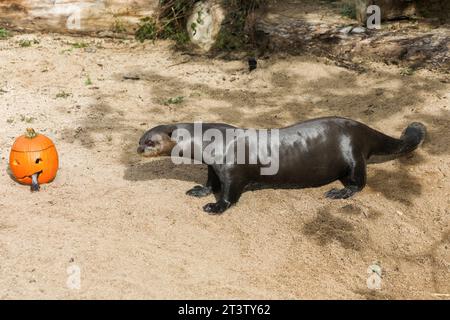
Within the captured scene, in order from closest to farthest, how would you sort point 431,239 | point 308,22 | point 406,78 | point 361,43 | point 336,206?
point 431,239
point 336,206
point 406,78
point 361,43
point 308,22

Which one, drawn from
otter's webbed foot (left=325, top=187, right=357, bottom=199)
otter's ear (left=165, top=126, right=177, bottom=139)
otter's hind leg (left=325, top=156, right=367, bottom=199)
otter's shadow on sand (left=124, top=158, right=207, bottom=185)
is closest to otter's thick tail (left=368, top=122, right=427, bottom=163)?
otter's hind leg (left=325, top=156, right=367, bottom=199)

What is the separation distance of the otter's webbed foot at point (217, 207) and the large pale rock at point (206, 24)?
4.82 meters

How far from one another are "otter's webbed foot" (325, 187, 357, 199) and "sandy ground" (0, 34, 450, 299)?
0.22ft

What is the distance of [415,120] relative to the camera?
6.91 m

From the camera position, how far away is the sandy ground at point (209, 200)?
435 cm

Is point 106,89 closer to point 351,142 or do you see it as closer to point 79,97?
point 79,97

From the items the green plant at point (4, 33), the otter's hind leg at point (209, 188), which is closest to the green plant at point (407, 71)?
the otter's hind leg at point (209, 188)

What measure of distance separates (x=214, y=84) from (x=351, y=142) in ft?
11.2

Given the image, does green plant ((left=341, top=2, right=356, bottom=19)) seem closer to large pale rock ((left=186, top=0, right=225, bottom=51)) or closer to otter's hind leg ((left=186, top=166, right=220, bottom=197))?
large pale rock ((left=186, top=0, right=225, bottom=51))

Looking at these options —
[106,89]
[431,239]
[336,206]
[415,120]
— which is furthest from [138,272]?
[106,89]

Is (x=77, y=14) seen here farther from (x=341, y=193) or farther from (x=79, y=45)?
(x=341, y=193)

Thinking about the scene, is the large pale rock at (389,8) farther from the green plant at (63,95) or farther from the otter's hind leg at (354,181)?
the green plant at (63,95)

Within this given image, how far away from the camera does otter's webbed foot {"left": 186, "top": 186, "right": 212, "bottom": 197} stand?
5660 mm

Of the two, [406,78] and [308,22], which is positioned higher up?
[308,22]
